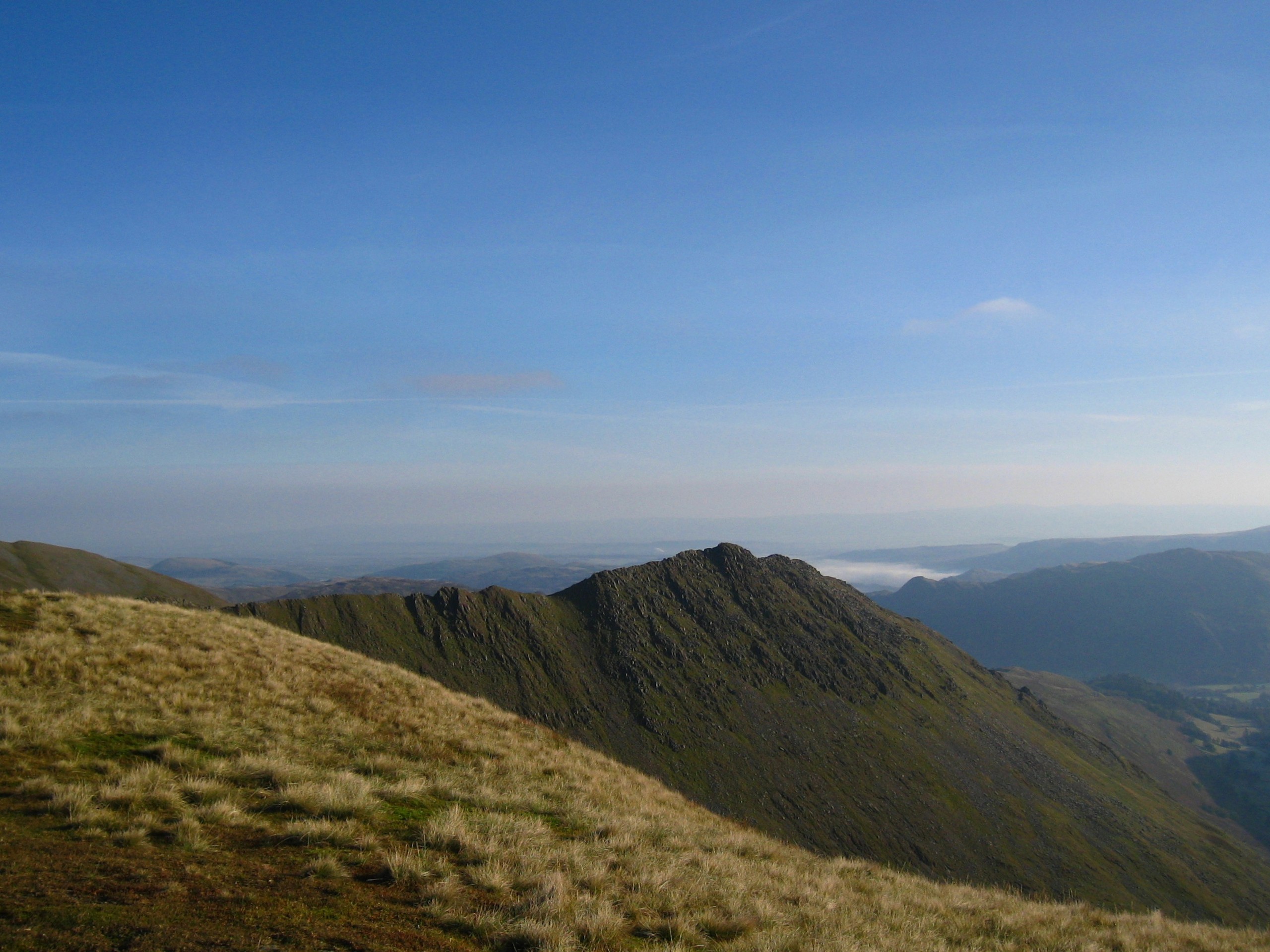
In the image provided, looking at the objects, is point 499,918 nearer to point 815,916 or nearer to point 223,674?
point 815,916

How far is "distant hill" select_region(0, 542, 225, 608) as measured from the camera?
113 metres

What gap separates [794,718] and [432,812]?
7062cm

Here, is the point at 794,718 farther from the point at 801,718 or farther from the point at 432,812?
the point at 432,812

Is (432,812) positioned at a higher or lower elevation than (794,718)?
higher

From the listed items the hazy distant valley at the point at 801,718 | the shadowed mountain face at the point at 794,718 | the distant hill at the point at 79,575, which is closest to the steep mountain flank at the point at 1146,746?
the hazy distant valley at the point at 801,718

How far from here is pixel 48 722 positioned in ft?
45.2

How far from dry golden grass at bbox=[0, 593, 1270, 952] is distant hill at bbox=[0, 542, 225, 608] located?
105837 millimetres

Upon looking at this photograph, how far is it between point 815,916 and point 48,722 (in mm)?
15430

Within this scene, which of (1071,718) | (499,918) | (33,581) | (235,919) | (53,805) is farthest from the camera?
(1071,718)

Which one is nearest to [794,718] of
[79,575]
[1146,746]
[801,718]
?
[801,718]

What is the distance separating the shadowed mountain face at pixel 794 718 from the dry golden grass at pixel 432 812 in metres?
45.9

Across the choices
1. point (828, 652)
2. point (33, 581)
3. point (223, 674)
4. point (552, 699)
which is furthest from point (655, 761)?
point (33, 581)

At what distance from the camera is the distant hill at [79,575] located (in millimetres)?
113375

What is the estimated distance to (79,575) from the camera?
4872 inches
